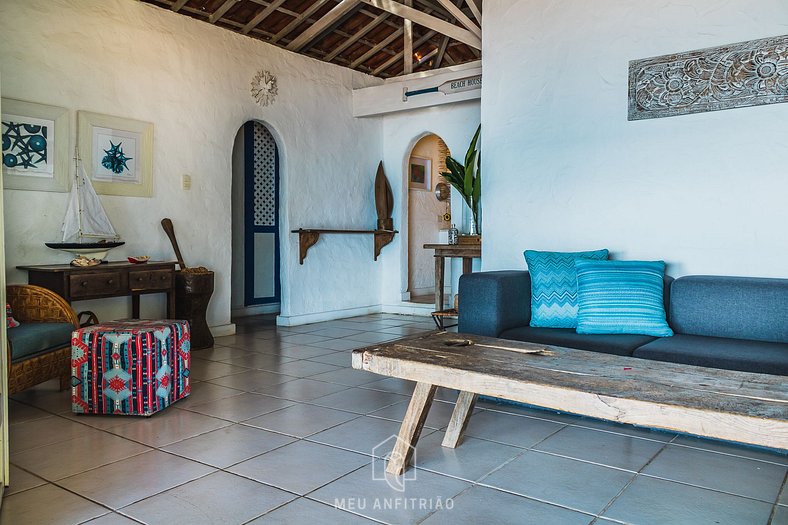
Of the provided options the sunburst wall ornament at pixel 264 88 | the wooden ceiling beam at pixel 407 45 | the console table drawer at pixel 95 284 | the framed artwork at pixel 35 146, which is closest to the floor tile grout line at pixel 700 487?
the console table drawer at pixel 95 284

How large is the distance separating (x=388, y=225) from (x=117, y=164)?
3317 millimetres

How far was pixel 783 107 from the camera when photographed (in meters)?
3.32

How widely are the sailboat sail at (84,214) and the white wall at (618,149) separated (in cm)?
287

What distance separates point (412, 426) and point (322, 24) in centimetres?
488

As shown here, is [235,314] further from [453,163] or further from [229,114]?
[453,163]

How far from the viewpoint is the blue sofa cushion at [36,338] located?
3102 mm

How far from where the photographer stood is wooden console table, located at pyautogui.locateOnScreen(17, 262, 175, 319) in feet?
12.9

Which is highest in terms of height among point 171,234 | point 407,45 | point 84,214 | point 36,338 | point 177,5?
point 407,45

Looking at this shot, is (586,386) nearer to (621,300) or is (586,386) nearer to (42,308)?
(621,300)

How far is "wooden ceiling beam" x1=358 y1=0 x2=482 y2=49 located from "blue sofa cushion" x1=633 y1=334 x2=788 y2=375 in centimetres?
412

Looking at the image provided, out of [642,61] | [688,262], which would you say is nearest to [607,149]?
[642,61]

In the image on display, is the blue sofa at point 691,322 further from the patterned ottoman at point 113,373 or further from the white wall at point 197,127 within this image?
the white wall at point 197,127

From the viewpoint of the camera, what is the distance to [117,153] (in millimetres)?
4766

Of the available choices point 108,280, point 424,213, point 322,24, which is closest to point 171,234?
point 108,280
